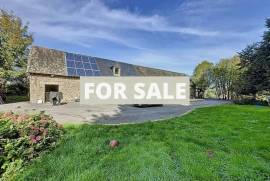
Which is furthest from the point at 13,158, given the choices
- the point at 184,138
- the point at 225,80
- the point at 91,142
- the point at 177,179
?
the point at 225,80

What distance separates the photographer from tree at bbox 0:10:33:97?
74.3 feet

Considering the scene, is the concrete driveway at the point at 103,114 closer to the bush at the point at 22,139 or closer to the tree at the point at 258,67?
the bush at the point at 22,139

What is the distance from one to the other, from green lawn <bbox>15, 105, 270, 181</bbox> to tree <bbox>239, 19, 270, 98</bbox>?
55.5ft

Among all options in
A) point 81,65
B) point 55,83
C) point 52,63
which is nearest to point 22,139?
point 55,83

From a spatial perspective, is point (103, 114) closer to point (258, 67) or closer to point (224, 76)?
point (258, 67)

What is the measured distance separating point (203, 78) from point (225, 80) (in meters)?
4.20

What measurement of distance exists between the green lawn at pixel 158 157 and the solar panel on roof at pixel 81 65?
16.7 m

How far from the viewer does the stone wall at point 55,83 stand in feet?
64.5

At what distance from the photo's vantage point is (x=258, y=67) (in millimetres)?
21234

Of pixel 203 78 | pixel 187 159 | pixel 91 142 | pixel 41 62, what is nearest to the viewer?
pixel 187 159

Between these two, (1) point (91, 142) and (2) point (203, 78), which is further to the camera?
(2) point (203, 78)

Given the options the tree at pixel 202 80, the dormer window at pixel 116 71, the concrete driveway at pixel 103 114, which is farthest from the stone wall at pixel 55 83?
the tree at pixel 202 80

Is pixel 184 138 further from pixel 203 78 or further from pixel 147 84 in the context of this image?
pixel 203 78

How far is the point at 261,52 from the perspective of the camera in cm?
2120
